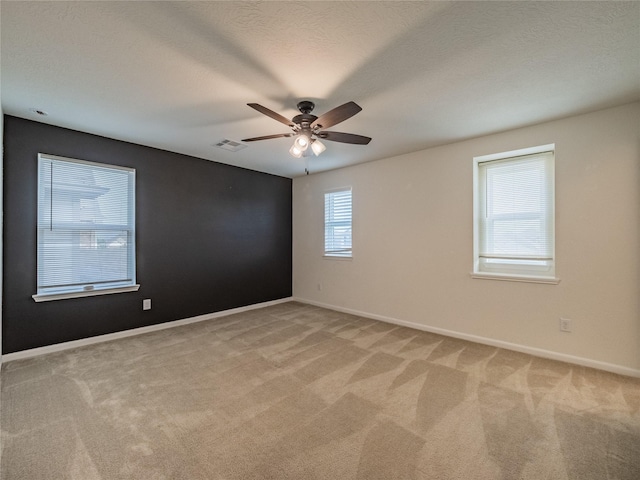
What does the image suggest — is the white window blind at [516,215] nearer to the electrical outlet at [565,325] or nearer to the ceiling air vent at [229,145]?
the electrical outlet at [565,325]

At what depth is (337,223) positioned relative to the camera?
496 centimetres

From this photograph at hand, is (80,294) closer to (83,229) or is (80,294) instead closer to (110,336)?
(110,336)

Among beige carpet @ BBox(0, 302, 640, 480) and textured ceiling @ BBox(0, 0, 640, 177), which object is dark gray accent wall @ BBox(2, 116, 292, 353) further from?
textured ceiling @ BBox(0, 0, 640, 177)

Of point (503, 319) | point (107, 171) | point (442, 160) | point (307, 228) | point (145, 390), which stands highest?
point (442, 160)

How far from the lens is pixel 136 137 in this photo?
345 cm

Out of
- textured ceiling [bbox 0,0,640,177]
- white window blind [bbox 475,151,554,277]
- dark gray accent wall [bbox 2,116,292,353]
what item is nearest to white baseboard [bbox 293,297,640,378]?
white window blind [bbox 475,151,554,277]

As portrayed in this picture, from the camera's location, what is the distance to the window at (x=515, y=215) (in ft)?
10.1

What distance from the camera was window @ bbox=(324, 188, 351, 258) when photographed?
189 inches

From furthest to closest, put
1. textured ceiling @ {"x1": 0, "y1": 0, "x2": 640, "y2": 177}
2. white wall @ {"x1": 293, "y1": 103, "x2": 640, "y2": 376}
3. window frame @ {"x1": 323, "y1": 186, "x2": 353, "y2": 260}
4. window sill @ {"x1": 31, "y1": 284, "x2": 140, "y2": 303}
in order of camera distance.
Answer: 1. window frame @ {"x1": 323, "y1": 186, "x2": 353, "y2": 260}
2. window sill @ {"x1": 31, "y1": 284, "x2": 140, "y2": 303}
3. white wall @ {"x1": 293, "y1": 103, "x2": 640, "y2": 376}
4. textured ceiling @ {"x1": 0, "y1": 0, "x2": 640, "y2": 177}

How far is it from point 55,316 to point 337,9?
3984 millimetres

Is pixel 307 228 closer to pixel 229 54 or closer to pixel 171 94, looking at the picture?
pixel 171 94

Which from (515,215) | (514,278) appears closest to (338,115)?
(515,215)

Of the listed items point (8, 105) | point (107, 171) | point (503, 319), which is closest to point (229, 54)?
point (8, 105)

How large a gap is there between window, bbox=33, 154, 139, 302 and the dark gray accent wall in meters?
0.09
